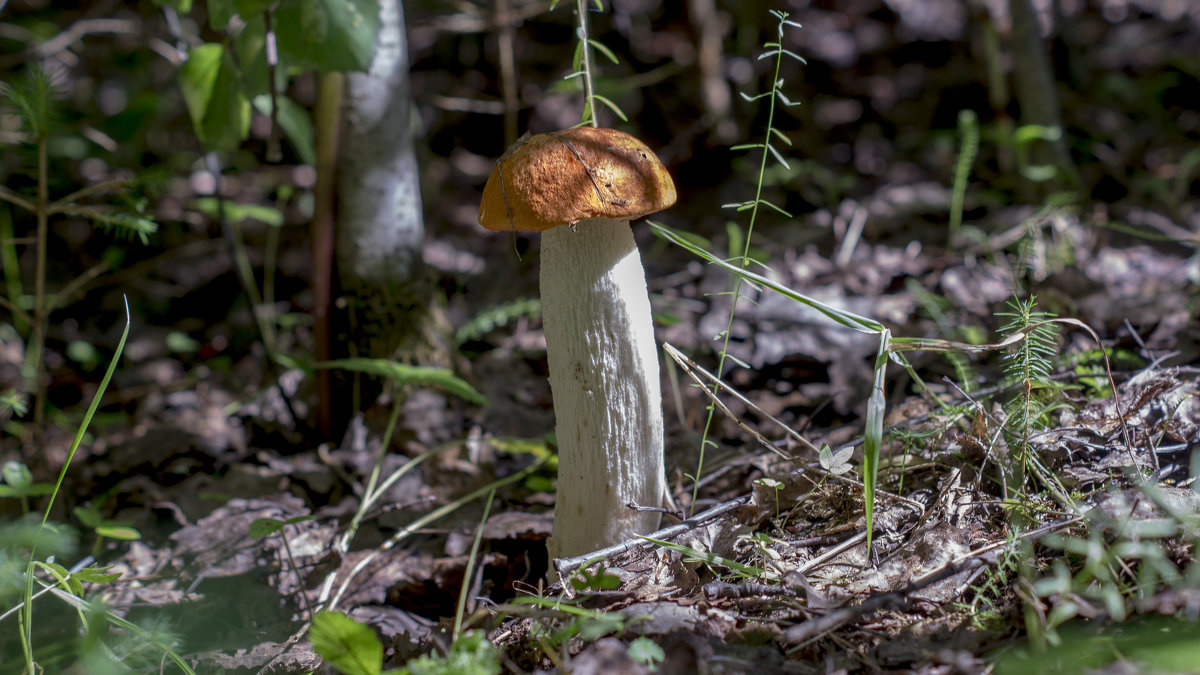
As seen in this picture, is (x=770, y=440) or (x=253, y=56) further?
(x=770, y=440)

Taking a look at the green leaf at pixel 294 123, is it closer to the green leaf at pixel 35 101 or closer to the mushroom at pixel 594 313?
the green leaf at pixel 35 101

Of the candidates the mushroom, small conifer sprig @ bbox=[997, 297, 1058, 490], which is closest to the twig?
the mushroom

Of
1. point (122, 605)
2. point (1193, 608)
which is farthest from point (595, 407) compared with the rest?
point (122, 605)

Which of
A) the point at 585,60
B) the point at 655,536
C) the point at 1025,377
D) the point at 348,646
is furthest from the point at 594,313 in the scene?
the point at 1025,377

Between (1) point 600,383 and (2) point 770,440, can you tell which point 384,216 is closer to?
(1) point 600,383

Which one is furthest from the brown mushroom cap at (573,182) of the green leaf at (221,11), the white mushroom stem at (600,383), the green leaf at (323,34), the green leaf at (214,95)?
the green leaf at (214,95)
